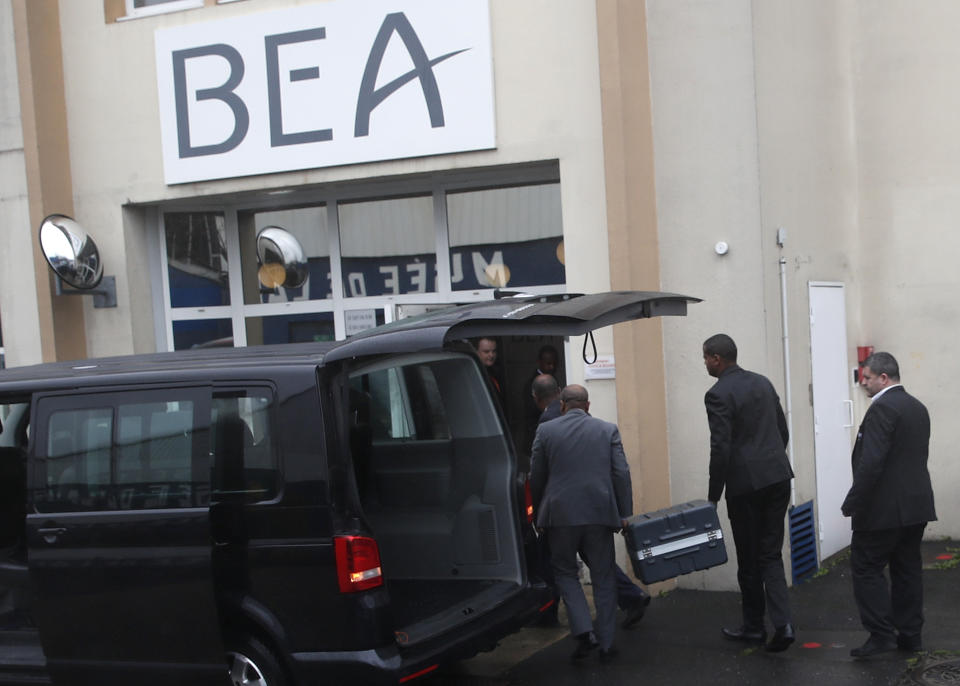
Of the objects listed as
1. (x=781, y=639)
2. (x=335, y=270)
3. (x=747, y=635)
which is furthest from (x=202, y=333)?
(x=781, y=639)

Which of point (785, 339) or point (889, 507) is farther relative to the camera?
point (785, 339)

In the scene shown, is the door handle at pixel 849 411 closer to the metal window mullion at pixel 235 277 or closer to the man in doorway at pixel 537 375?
the man in doorway at pixel 537 375

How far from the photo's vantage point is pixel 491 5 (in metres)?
7.68

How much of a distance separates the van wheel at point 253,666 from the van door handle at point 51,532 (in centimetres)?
104

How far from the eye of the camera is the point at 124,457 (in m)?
4.77

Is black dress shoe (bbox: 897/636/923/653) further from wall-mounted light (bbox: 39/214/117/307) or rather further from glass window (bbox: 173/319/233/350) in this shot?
wall-mounted light (bbox: 39/214/117/307)

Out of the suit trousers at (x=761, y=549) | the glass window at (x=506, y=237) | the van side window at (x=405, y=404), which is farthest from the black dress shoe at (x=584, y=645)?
the glass window at (x=506, y=237)

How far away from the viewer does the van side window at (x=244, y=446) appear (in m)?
4.51

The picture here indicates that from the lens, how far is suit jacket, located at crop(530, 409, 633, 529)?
221 inches

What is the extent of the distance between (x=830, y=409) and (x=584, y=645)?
3279 mm

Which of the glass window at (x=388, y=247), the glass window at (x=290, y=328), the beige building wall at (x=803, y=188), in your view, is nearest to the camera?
the beige building wall at (x=803, y=188)

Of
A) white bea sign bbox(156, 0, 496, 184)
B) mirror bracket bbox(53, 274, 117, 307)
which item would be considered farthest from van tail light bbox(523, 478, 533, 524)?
mirror bracket bbox(53, 274, 117, 307)

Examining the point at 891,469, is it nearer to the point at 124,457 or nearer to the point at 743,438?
the point at 743,438

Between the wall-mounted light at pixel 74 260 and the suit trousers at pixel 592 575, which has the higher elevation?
the wall-mounted light at pixel 74 260
